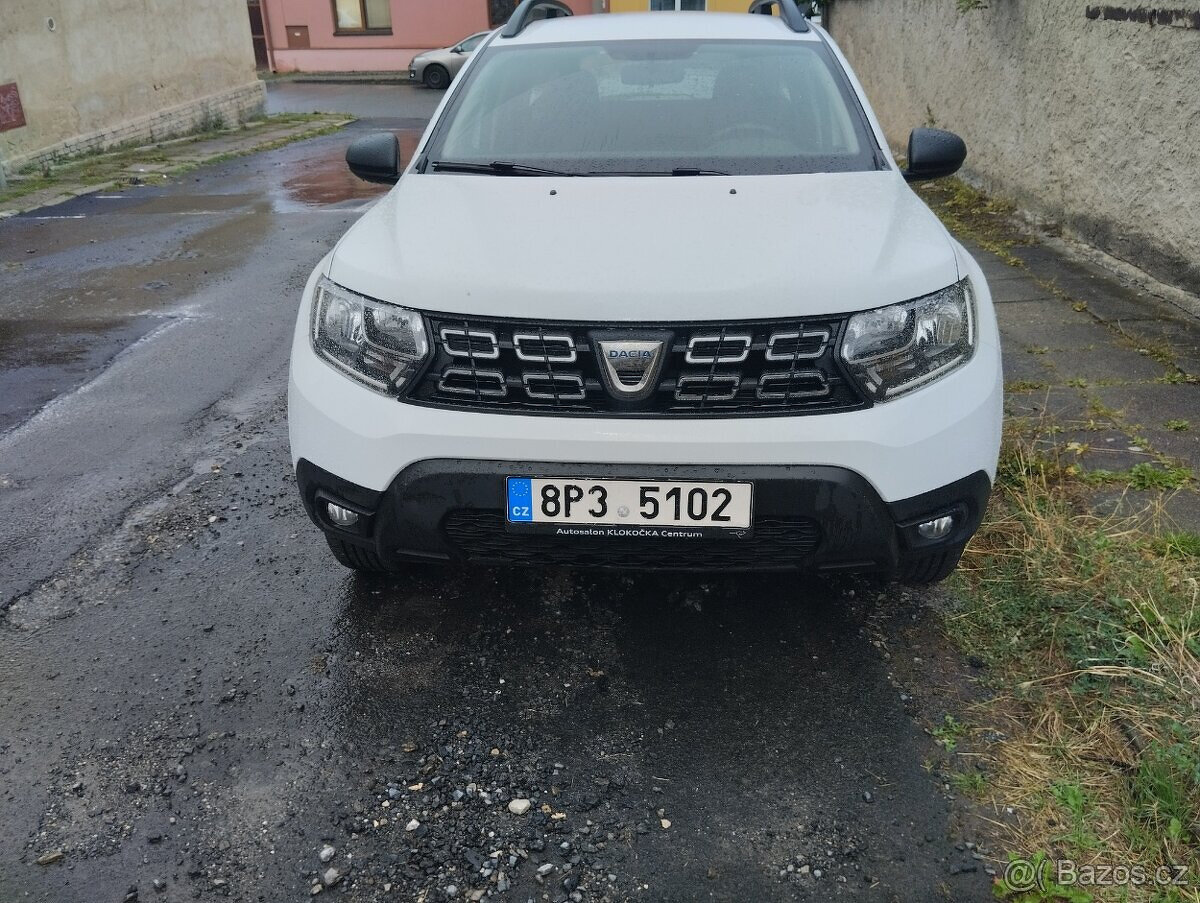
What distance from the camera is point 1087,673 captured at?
272 centimetres

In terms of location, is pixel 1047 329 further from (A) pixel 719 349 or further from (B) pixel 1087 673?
(A) pixel 719 349

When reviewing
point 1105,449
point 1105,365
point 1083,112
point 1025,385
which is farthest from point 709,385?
point 1083,112

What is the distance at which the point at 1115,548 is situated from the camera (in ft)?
10.6

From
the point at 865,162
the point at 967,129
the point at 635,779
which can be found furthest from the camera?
the point at 967,129

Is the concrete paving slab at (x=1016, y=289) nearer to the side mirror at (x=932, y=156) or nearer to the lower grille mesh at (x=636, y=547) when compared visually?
the side mirror at (x=932, y=156)

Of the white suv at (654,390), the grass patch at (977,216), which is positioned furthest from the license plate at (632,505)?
the grass patch at (977,216)

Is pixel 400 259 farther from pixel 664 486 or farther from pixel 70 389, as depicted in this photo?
pixel 70 389

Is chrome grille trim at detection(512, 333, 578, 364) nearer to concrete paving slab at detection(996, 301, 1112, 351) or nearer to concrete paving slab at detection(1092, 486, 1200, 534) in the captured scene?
concrete paving slab at detection(1092, 486, 1200, 534)

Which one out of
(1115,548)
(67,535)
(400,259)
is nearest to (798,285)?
(400,259)

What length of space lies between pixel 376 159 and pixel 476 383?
5.75 feet

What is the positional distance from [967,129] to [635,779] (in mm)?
8237

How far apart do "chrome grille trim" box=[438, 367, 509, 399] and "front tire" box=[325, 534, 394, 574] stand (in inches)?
24.2

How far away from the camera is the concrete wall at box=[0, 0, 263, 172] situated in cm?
1212

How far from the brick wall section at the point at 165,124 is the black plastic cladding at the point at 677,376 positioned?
11699mm
